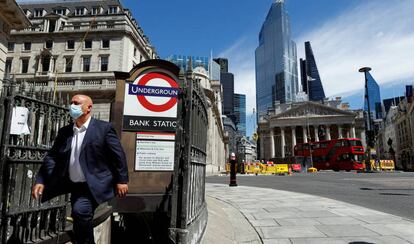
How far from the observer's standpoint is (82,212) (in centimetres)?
261

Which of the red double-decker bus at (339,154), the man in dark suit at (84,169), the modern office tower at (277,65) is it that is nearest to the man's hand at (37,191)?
the man in dark suit at (84,169)

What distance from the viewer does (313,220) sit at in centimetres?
552

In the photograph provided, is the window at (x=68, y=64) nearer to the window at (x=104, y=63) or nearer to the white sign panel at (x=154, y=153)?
the window at (x=104, y=63)

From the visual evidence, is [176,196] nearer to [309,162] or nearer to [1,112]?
[1,112]

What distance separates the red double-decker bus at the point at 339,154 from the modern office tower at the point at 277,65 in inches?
4817

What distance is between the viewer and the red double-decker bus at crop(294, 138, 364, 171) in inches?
1535

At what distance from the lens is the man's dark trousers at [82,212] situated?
2.62 meters

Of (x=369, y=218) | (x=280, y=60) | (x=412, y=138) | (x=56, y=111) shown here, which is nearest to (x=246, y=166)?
(x=369, y=218)

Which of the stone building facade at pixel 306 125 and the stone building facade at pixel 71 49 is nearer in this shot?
the stone building facade at pixel 71 49

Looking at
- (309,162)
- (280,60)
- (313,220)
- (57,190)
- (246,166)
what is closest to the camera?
(57,190)

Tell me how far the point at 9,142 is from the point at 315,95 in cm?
19776

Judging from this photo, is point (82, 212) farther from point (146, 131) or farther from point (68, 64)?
point (68, 64)

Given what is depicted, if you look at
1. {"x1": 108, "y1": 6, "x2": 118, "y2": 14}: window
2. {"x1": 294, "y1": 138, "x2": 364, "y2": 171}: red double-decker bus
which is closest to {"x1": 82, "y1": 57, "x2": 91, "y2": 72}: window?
{"x1": 108, "y1": 6, "x2": 118, "y2": 14}: window

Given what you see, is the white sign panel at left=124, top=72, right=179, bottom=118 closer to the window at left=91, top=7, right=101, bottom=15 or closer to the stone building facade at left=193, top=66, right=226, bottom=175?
the stone building facade at left=193, top=66, right=226, bottom=175
